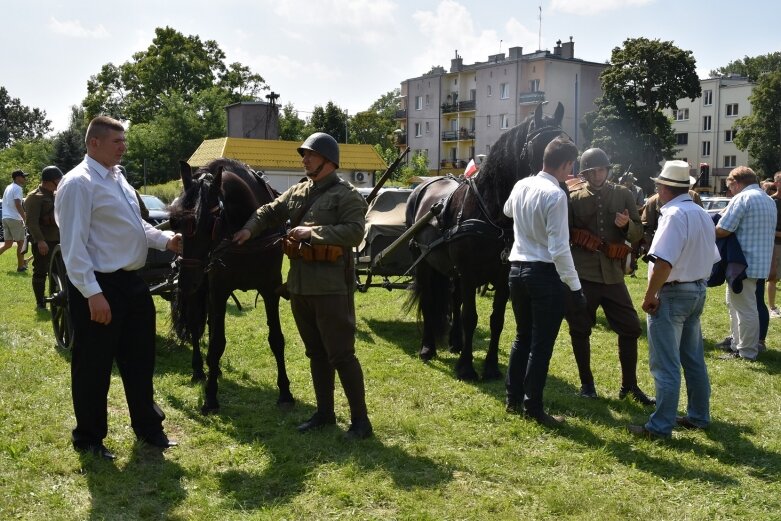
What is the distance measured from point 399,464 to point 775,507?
2.16 m

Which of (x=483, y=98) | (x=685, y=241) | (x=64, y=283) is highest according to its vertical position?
(x=483, y=98)

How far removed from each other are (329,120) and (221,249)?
5820 centimetres

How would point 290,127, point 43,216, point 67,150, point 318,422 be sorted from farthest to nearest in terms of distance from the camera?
point 290,127 < point 67,150 < point 43,216 < point 318,422

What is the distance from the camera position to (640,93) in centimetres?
4875

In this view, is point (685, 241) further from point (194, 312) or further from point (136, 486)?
point (194, 312)

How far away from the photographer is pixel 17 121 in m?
109

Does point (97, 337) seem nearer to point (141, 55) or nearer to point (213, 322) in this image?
point (213, 322)

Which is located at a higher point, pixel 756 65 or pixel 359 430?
pixel 756 65

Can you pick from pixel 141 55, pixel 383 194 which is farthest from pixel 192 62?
pixel 383 194

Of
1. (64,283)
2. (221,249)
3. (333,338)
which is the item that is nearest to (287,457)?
(333,338)

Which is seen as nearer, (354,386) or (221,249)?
(354,386)

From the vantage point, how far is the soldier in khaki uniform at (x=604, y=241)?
605cm

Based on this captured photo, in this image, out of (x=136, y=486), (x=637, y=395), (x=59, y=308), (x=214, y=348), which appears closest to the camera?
(x=136, y=486)

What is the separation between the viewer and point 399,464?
4.81 meters
